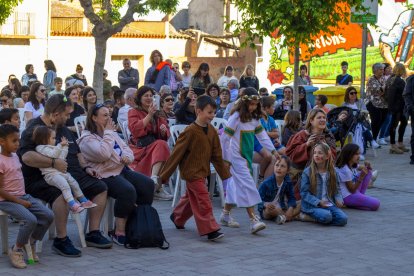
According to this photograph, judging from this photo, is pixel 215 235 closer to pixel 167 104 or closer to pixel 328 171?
pixel 328 171

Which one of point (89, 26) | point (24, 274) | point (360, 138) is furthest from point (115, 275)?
point (89, 26)

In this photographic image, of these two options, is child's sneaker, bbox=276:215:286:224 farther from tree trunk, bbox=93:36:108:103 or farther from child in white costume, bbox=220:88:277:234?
tree trunk, bbox=93:36:108:103

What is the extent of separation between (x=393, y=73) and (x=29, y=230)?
471 inches

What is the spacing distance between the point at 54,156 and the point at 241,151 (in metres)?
2.53

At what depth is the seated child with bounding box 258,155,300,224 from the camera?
34.9 feet

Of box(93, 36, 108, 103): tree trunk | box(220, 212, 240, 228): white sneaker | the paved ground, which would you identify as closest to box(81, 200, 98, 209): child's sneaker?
the paved ground

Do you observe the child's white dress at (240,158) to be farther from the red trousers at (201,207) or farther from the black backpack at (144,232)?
the black backpack at (144,232)

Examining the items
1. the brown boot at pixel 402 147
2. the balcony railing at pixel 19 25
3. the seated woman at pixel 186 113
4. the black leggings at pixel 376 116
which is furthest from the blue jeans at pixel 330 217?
the balcony railing at pixel 19 25

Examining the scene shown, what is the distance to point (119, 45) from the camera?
41.8m

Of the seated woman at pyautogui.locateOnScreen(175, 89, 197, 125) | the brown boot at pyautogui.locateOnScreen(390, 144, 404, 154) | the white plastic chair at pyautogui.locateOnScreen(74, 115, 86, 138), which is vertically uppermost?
the seated woman at pyautogui.locateOnScreen(175, 89, 197, 125)

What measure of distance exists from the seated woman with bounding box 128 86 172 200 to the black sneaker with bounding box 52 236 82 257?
129 inches

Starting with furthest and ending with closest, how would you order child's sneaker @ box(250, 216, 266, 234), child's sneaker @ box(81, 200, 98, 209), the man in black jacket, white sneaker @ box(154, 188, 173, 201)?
1. the man in black jacket
2. white sneaker @ box(154, 188, 173, 201)
3. child's sneaker @ box(250, 216, 266, 234)
4. child's sneaker @ box(81, 200, 98, 209)

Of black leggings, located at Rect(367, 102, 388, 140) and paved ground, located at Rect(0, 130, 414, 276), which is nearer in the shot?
paved ground, located at Rect(0, 130, 414, 276)

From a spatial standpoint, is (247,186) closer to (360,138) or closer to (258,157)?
(258,157)
